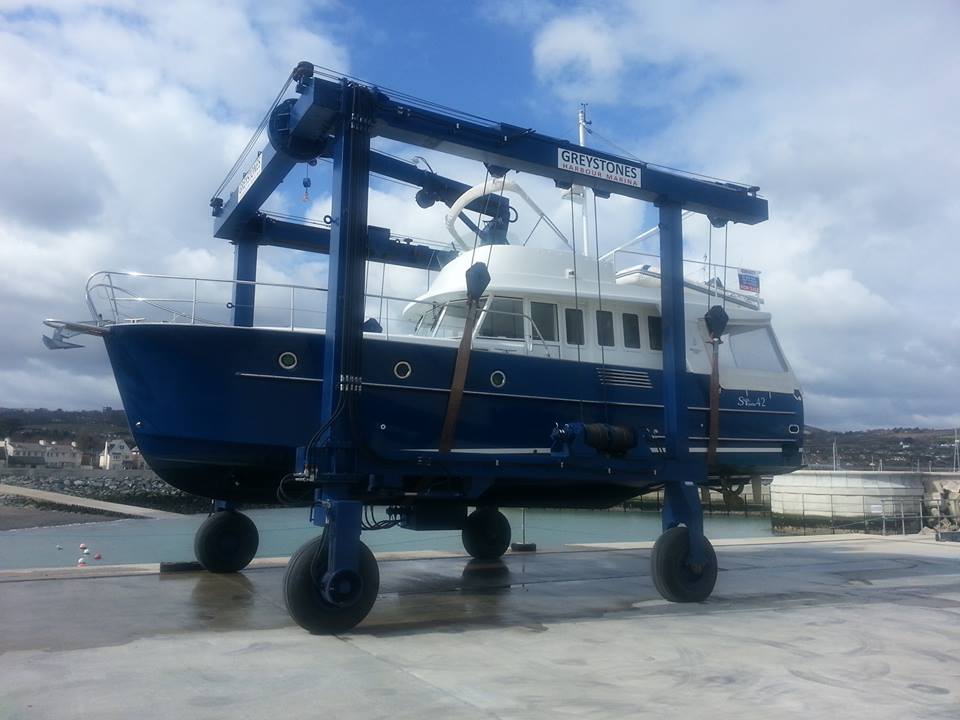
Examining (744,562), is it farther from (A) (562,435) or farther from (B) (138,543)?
(B) (138,543)

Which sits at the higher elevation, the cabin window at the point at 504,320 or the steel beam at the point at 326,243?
the steel beam at the point at 326,243

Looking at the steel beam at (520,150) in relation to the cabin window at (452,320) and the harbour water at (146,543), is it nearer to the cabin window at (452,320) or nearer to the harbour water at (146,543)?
the cabin window at (452,320)

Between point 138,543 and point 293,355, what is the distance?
1197 cm

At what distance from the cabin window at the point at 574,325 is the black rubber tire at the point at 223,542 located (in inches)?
187

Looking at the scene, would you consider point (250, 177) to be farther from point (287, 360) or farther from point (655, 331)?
point (655, 331)

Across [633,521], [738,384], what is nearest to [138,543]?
[738,384]

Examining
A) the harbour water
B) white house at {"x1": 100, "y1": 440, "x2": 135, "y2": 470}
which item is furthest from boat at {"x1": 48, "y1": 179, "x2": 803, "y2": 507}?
white house at {"x1": 100, "y1": 440, "x2": 135, "y2": 470}

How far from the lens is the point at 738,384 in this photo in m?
10.3

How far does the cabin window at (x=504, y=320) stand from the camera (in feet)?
30.1

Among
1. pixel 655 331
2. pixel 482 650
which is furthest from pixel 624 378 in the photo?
pixel 482 650

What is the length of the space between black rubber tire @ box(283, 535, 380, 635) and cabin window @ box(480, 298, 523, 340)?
11.5 ft

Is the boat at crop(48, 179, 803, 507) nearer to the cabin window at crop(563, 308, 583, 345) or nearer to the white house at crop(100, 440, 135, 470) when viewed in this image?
the cabin window at crop(563, 308, 583, 345)

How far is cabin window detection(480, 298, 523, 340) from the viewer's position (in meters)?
9.18

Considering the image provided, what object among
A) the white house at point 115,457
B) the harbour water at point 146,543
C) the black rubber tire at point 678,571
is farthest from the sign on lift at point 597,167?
the white house at point 115,457
